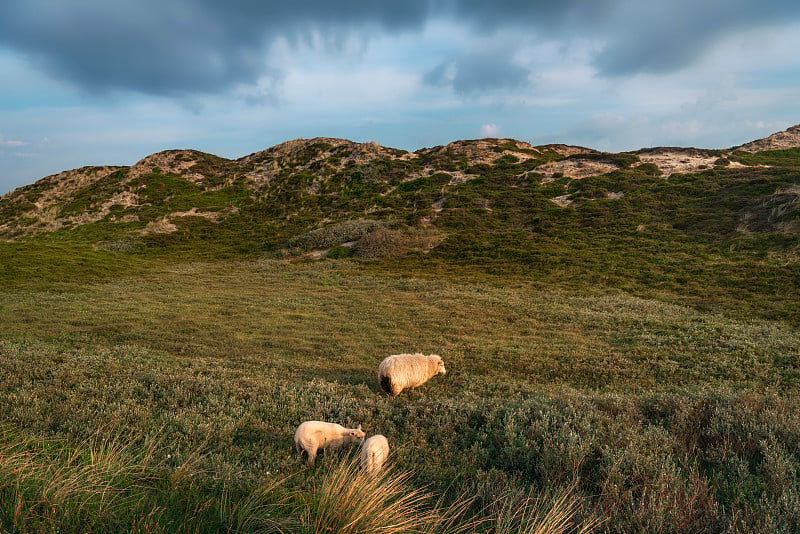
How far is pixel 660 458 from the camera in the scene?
455cm

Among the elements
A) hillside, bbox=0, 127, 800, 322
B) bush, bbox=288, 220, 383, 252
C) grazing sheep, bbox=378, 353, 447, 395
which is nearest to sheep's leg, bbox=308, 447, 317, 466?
grazing sheep, bbox=378, 353, 447, 395

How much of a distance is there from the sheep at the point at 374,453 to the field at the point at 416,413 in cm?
22

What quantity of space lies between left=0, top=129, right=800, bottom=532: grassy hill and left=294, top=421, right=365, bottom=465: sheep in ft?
0.82

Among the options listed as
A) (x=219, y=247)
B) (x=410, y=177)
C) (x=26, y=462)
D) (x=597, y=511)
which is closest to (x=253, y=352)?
(x=26, y=462)

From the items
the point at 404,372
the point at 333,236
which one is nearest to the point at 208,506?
the point at 404,372

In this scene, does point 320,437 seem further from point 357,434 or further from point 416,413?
point 416,413

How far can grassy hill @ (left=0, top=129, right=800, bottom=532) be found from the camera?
3.84 metres

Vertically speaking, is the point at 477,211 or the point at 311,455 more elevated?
the point at 477,211

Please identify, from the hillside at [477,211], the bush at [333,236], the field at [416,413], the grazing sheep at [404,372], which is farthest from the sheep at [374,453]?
the bush at [333,236]

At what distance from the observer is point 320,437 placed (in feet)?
18.8

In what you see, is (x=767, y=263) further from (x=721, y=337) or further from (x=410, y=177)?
(x=410, y=177)

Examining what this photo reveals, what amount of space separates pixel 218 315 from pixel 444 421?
556 inches

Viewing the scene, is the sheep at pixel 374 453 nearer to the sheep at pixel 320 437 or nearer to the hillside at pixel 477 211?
the sheep at pixel 320 437

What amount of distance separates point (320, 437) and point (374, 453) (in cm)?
112
